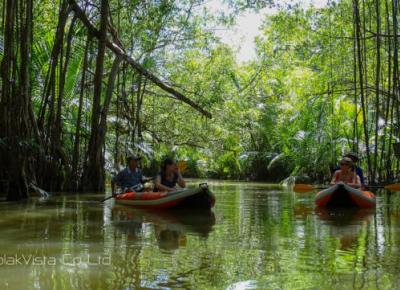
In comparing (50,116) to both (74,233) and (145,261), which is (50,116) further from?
(145,261)

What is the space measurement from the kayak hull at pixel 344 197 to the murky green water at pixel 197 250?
1.87 feet

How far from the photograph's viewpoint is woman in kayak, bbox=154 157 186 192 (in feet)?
27.5

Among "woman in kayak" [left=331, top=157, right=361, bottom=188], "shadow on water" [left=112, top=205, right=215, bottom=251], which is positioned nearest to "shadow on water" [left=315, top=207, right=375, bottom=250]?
"woman in kayak" [left=331, top=157, right=361, bottom=188]

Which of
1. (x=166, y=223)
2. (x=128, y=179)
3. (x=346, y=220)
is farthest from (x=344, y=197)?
(x=128, y=179)

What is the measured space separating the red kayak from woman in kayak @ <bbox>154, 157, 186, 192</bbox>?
252 mm

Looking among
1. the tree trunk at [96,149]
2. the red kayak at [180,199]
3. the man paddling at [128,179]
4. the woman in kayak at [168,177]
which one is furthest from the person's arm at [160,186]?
the tree trunk at [96,149]

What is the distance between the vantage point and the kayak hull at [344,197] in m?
8.15

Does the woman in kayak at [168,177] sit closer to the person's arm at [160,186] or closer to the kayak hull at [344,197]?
the person's arm at [160,186]

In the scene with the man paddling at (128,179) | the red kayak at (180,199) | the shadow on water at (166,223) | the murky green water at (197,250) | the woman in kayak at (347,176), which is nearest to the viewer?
the murky green water at (197,250)

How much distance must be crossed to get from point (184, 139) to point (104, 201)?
856cm

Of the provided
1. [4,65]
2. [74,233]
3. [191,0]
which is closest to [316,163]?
[191,0]

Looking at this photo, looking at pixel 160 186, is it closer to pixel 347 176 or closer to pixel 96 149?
pixel 347 176

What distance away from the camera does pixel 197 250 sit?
444 centimetres

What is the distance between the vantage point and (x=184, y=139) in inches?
708
